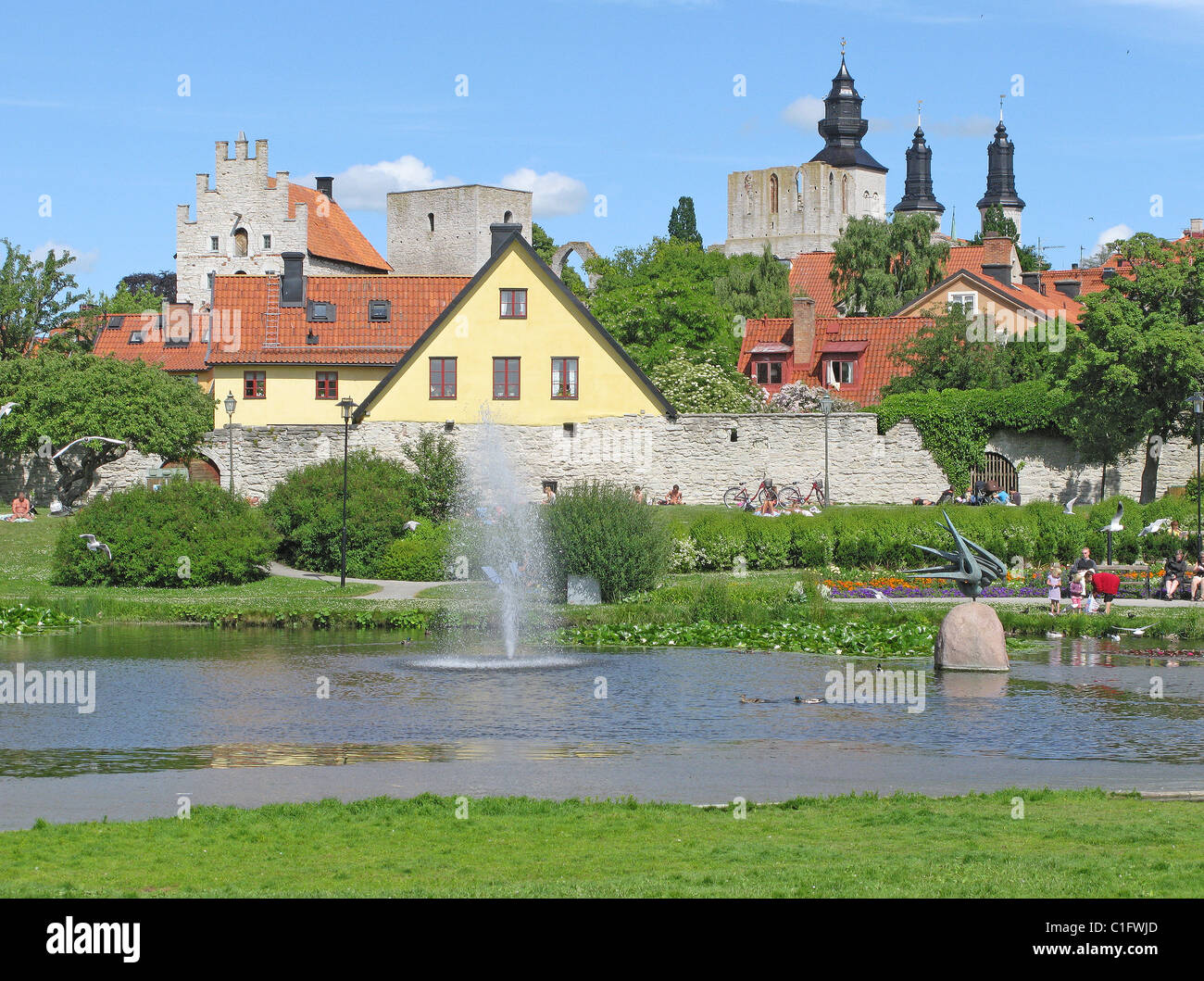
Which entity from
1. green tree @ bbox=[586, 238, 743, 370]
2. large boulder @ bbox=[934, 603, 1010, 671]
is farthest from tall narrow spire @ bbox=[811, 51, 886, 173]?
large boulder @ bbox=[934, 603, 1010, 671]

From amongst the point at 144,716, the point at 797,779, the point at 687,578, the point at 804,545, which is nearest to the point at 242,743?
the point at 144,716

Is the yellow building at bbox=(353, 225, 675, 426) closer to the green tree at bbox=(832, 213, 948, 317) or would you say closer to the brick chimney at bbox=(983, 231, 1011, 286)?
the green tree at bbox=(832, 213, 948, 317)

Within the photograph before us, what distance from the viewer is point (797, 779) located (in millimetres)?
14289

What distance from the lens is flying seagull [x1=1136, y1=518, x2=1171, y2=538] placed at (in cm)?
3666

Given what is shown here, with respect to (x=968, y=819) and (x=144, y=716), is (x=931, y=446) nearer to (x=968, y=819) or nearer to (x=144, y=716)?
(x=144, y=716)

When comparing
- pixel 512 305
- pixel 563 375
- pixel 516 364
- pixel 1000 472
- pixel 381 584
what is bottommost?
pixel 381 584

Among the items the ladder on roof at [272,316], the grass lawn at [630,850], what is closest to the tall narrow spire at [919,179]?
the ladder on roof at [272,316]

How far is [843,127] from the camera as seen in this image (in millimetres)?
147750

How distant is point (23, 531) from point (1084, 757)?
103 feet

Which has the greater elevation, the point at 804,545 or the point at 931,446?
the point at 931,446

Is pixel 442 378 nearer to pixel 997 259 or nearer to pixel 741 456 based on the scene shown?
pixel 741 456

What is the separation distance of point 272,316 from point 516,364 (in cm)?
1293

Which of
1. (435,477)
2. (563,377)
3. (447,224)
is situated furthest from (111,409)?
(447,224)
